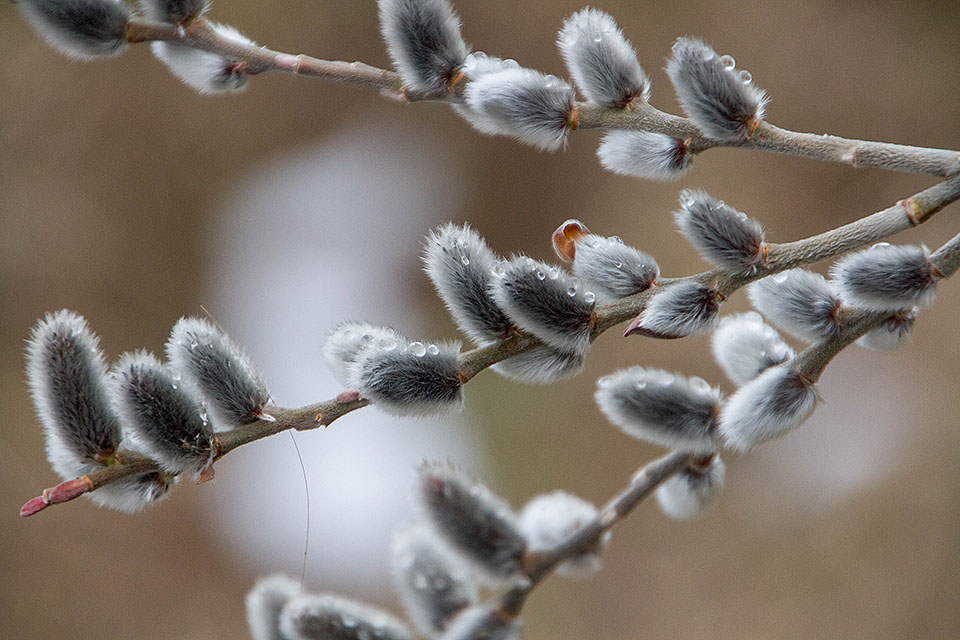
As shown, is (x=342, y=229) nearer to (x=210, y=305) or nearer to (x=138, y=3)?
(x=210, y=305)

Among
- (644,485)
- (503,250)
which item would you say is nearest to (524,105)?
(644,485)

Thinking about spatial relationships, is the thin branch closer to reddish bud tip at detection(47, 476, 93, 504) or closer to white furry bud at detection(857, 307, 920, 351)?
white furry bud at detection(857, 307, 920, 351)

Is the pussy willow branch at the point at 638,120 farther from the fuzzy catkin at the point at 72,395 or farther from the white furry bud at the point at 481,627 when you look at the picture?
the white furry bud at the point at 481,627

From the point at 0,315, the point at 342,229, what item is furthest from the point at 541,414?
the point at 0,315

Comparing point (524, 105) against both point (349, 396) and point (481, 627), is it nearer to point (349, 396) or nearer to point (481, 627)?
point (349, 396)

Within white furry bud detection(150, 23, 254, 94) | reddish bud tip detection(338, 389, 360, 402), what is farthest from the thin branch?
white furry bud detection(150, 23, 254, 94)

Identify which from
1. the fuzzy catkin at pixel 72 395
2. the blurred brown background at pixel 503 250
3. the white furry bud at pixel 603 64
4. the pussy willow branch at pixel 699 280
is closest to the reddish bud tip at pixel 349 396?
the pussy willow branch at pixel 699 280
